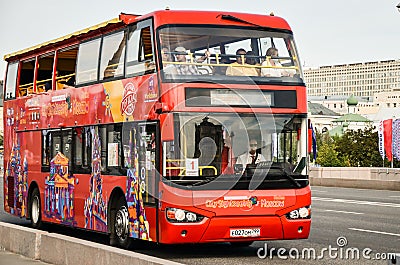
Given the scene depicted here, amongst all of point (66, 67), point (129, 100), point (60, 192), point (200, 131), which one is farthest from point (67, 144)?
point (200, 131)

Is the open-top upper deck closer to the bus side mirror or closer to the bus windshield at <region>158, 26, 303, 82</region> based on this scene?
the bus windshield at <region>158, 26, 303, 82</region>

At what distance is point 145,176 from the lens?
1384 centimetres

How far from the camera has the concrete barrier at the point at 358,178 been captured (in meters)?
36.8

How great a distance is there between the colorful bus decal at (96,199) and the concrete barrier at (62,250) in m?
1.77


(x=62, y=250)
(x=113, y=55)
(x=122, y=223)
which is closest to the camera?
(x=62, y=250)

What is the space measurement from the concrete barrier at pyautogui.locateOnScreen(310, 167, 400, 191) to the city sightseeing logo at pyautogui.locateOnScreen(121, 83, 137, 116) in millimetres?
22865

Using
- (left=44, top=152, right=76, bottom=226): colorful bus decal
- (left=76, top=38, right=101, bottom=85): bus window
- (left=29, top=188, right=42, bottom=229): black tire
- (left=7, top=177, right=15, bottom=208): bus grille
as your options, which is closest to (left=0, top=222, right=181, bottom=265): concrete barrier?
(left=44, top=152, right=76, bottom=226): colorful bus decal

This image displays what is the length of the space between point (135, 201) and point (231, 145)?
1756mm

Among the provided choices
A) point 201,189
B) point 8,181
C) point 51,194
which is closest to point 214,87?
point 201,189

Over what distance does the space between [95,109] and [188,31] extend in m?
2.82

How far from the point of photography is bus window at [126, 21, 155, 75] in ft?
45.7

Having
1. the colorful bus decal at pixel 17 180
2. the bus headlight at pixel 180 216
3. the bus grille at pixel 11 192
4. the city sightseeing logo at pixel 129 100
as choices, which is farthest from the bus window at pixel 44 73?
the bus headlight at pixel 180 216

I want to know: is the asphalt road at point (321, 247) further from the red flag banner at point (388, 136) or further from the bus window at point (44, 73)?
the red flag banner at point (388, 136)

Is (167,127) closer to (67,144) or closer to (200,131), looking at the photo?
(200,131)
